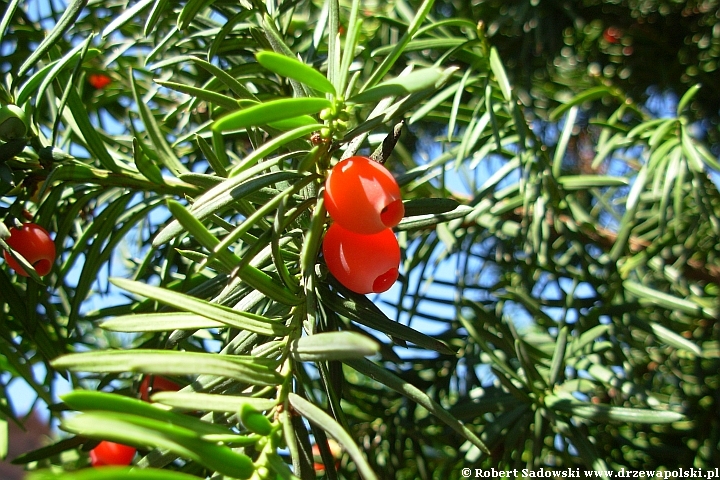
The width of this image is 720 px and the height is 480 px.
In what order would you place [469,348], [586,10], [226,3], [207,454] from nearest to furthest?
[207,454]
[226,3]
[469,348]
[586,10]

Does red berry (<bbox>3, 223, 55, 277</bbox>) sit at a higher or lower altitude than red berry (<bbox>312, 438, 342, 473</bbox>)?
higher

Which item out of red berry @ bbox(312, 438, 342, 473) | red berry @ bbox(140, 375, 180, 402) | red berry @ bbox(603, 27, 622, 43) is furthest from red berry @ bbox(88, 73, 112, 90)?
red berry @ bbox(603, 27, 622, 43)

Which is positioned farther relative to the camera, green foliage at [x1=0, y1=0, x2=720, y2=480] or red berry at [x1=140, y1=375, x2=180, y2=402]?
red berry at [x1=140, y1=375, x2=180, y2=402]

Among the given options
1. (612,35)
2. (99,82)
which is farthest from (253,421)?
(612,35)

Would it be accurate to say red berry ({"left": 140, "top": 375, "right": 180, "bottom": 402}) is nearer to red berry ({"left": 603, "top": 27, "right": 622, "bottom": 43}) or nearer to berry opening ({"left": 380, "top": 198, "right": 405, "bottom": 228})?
berry opening ({"left": 380, "top": 198, "right": 405, "bottom": 228})

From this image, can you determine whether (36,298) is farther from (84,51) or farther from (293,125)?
(293,125)

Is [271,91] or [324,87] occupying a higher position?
[271,91]

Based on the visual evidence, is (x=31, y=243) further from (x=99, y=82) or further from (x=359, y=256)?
(x=99, y=82)

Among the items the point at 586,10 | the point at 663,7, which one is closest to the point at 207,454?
the point at 586,10
